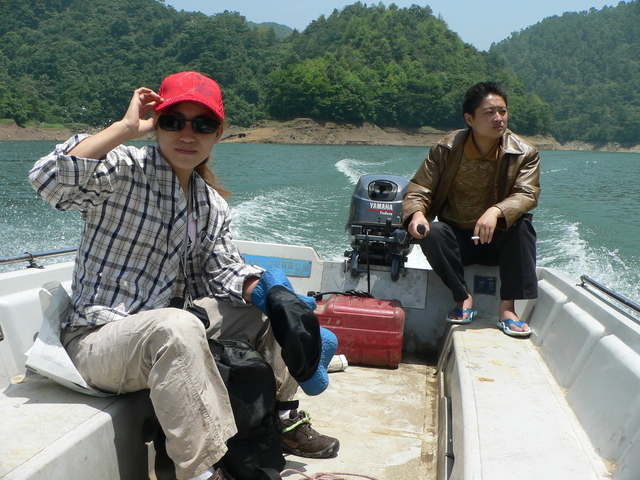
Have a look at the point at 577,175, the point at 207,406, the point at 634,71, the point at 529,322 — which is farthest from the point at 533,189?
the point at 634,71

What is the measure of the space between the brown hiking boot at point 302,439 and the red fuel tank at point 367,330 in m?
1.03

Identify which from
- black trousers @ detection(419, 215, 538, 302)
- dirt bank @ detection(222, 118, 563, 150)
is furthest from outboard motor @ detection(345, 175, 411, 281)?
dirt bank @ detection(222, 118, 563, 150)

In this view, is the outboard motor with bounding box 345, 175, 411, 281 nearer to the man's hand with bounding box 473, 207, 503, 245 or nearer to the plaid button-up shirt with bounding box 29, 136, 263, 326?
the man's hand with bounding box 473, 207, 503, 245

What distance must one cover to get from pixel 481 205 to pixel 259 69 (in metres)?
73.1

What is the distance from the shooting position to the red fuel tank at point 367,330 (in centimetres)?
324

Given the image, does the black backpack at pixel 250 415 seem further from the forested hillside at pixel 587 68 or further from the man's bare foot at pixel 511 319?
the forested hillside at pixel 587 68

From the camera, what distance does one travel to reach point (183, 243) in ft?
6.84

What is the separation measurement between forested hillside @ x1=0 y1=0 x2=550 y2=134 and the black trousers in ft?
156

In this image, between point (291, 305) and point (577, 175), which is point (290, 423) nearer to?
point (291, 305)

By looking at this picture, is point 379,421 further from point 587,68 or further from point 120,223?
point 587,68

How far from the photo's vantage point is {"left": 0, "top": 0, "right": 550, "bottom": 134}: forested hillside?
55.7 m

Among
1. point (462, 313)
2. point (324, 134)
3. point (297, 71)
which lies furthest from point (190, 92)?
point (297, 71)

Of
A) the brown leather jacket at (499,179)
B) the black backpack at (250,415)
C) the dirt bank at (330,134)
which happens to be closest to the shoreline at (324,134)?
the dirt bank at (330,134)

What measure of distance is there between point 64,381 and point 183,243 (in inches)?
21.4
